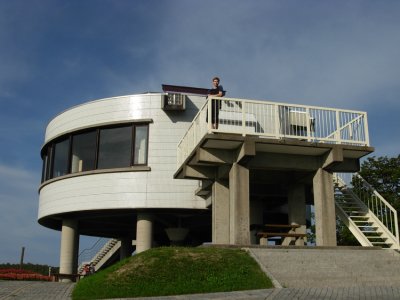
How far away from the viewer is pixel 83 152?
74.5 ft

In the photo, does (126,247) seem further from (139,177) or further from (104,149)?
(139,177)

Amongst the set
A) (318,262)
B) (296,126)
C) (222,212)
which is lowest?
(318,262)

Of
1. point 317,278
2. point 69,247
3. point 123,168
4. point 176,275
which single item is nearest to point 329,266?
point 317,278

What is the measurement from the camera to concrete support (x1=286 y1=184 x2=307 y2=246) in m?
18.3

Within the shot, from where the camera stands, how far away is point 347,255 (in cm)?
1346

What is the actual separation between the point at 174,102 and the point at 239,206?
25.2 feet

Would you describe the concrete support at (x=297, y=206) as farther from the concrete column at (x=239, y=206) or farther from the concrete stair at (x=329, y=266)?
the concrete stair at (x=329, y=266)

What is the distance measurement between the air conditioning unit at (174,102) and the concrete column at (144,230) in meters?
4.63

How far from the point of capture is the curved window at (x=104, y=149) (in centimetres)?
2156

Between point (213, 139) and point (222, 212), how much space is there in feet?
11.1

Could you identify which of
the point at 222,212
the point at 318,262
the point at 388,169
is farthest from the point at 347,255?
the point at 388,169

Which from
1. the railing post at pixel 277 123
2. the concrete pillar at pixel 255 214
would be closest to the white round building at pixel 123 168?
the concrete pillar at pixel 255 214

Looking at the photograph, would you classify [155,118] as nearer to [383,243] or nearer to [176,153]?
[176,153]

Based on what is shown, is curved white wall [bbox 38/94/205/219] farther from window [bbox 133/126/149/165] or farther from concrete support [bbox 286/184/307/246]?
concrete support [bbox 286/184/307/246]
